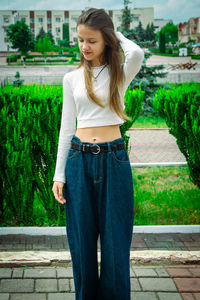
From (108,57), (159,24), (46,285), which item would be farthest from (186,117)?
(159,24)

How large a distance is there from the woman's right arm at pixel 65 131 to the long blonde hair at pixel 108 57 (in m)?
0.17

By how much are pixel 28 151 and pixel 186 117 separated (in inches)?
77.1

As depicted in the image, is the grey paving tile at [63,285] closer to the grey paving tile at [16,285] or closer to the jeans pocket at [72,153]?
the grey paving tile at [16,285]

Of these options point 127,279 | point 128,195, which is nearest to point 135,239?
point 127,279

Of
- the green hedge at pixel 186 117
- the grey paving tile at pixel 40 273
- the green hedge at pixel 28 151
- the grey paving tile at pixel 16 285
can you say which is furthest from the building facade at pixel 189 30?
the grey paving tile at pixel 16 285

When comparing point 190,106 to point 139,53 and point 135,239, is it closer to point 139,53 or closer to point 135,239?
point 135,239

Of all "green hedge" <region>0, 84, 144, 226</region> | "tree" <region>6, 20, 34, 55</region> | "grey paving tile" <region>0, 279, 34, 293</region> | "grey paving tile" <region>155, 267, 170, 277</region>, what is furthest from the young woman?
"tree" <region>6, 20, 34, 55</region>

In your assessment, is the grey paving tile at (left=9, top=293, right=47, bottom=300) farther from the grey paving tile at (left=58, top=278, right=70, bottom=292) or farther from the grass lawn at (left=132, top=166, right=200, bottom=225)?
the grass lawn at (left=132, top=166, right=200, bottom=225)

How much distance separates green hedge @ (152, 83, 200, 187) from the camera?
13.6ft

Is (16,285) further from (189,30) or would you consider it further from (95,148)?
(189,30)

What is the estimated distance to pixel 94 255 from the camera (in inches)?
90.7

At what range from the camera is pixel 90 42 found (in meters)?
2.07

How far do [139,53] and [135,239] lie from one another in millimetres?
2423

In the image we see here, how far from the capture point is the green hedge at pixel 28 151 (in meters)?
3.79
